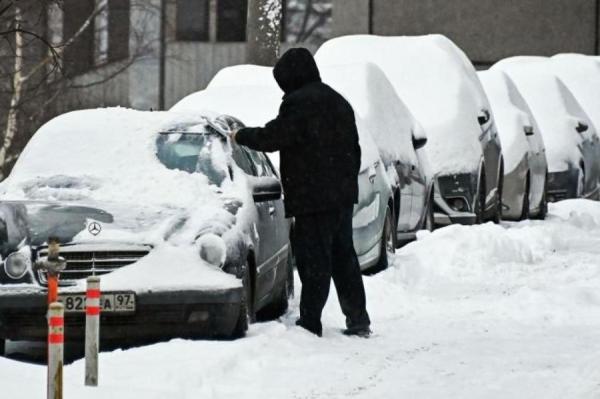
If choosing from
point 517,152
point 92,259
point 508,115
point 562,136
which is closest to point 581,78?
point 562,136

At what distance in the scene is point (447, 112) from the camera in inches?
760

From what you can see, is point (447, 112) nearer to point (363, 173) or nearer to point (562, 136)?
point (363, 173)

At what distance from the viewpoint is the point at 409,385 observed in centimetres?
902

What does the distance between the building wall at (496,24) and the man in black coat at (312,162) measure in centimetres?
3562

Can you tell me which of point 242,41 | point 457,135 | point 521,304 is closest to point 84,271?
point 521,304

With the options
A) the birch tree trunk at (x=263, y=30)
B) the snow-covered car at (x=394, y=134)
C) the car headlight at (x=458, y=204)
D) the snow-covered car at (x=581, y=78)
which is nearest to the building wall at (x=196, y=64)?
the snow-covered car at (x=581, y=78)

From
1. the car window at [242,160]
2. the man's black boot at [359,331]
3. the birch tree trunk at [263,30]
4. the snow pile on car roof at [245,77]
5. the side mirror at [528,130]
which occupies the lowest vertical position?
the man's black boot at [359,331]

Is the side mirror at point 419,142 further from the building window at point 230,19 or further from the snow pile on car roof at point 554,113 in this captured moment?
the building window at point 230,19

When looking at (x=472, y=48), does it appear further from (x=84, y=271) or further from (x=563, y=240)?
(x=84, y=271)

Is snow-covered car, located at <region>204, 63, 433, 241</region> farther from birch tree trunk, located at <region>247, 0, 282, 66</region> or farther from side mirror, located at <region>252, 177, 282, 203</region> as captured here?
birch tree trunk, located at <region>247, 0, 282, 66</region>

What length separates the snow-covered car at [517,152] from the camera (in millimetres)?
21656

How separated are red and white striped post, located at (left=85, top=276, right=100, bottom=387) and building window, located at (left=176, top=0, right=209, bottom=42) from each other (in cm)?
3634

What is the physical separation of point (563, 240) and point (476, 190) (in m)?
1.03

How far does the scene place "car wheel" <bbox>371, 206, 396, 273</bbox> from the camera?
1505cm
